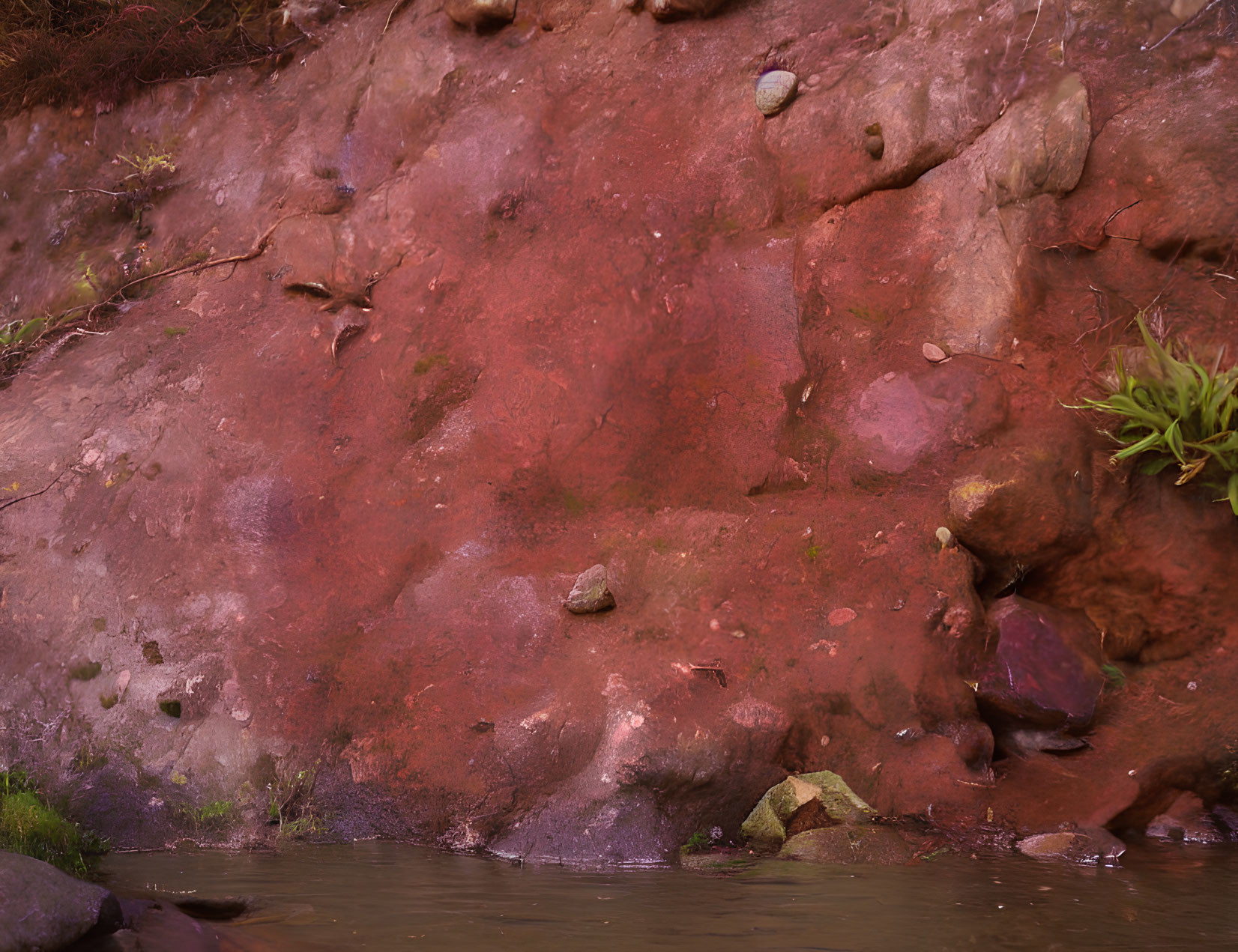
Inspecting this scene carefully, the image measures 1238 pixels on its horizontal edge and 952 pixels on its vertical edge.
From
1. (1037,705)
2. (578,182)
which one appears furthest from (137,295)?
(1037,705)

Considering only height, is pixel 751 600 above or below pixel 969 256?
below

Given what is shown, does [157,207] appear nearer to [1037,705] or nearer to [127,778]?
[127,778]

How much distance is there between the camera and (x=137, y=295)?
25.4 feet

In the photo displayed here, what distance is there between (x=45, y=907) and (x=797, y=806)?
317 cm

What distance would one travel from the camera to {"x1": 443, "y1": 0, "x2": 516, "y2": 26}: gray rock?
7309 mm

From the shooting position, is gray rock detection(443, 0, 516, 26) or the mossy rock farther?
gray rock detection(443, 0, 516, 26)

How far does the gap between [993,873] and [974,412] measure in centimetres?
254

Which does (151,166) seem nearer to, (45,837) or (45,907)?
(45,837)

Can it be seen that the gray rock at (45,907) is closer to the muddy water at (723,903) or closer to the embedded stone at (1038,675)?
the muddy water at (723,903)

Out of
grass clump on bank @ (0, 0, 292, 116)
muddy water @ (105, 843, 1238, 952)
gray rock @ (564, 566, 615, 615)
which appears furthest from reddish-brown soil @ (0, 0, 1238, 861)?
grass clump on bank @ (0, 0, 292, 116)

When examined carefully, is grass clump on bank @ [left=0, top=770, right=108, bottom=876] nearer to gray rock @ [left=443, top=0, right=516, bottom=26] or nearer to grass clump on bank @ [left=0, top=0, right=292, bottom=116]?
gray rock @ [left=443, top=0, right=516, bottom=26]

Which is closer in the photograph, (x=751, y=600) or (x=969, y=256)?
(x=751, y=600)

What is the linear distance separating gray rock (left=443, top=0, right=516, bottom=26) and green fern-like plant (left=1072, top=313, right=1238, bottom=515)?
539 cm

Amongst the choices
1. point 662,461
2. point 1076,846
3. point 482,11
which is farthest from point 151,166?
point 1076,846
